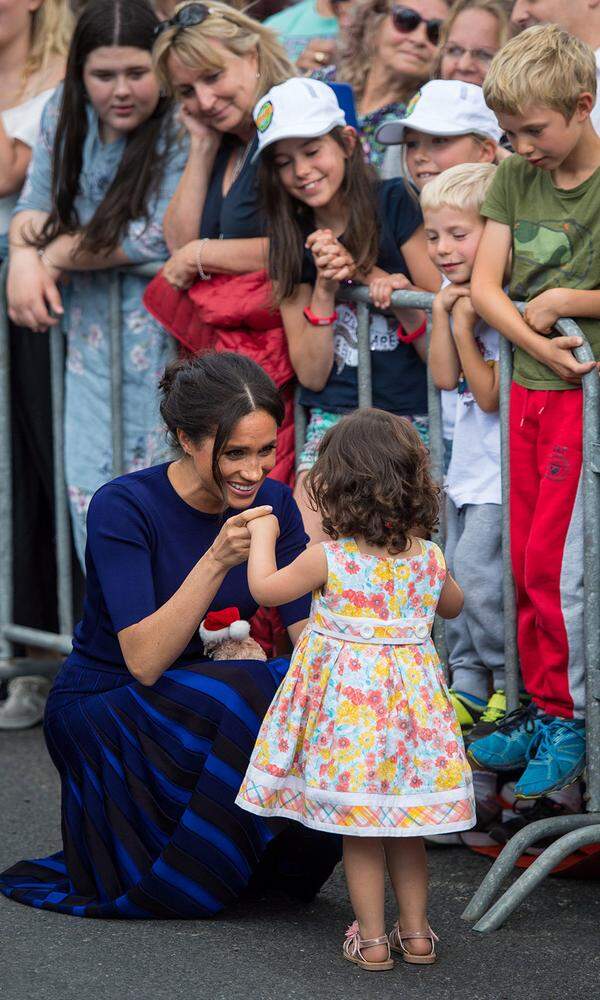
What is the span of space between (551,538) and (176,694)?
A: 965 millimetres

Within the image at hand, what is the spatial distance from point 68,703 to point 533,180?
1716 mm

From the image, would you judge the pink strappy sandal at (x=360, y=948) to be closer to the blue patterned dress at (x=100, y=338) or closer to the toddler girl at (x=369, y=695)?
the toddler girl at (x=369, y=695)

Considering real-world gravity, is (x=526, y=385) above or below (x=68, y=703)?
above

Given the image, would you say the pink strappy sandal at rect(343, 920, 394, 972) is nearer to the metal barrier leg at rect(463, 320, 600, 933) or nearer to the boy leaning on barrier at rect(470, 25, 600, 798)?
the metal barrier leg at rect(463, 320, 600, 933)

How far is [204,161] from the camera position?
4617mm

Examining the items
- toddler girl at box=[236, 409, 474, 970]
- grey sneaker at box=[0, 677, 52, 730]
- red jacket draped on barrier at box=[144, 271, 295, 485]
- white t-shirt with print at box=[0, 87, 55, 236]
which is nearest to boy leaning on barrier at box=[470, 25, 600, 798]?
toddler girl at box=[236, 409, 474, 970]

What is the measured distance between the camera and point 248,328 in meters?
4.43

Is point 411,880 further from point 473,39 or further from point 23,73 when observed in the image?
point 23,73

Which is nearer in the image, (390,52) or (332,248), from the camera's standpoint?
A: (332,248)

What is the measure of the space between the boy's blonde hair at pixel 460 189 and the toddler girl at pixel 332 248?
284mm

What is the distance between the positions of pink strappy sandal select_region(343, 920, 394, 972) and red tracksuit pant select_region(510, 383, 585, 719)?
76 cm

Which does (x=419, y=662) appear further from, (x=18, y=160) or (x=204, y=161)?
(x=18, y=160)

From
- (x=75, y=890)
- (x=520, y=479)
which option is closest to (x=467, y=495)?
(x=520, y=479)

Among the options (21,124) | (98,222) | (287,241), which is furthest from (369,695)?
(21,124)
